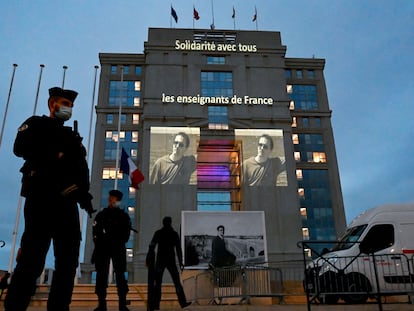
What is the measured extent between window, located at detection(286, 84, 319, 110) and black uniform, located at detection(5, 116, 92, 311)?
57.7 metres

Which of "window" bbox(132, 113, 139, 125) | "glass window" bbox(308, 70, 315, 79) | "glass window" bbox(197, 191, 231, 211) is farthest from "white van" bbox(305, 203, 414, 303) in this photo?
"glass window" bbox(308, 70, 315, 79)

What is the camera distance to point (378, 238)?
13.4m

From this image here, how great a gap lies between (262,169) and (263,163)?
0.72 metres

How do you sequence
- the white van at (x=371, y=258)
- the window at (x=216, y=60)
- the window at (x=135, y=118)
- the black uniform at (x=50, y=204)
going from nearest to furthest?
the black uniform at (x=50, y=204) < the white van at (x=371, y=258) < the window at (x=216, y=60) < the window at (x=135, y=118)

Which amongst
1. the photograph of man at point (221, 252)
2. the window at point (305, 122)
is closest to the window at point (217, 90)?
the window at point (305, 122)

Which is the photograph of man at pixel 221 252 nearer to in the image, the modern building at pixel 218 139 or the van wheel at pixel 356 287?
the van wheel at pixel 356 287

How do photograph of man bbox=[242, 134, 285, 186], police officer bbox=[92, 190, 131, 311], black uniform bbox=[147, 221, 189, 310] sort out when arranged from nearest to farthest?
police officer bbox=[92, 190, 131, 311], black uniform bbox=[147, 221, 189, 310], photograph of man bbox=[242, 134, 285, 186]

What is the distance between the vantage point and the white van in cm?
1036

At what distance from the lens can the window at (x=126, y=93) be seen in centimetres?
5522

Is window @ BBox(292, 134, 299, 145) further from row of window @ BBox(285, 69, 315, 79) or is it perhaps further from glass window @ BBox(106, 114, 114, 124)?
glass window @ BBox(106, 114, 114, 124)

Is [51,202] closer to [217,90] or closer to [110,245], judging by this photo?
[110,245]

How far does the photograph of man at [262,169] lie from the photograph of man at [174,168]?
6237mm

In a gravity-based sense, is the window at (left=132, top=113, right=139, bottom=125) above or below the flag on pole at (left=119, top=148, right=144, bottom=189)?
above

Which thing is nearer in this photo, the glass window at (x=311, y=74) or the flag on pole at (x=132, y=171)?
the flag on pole at (x=132, y=171)
